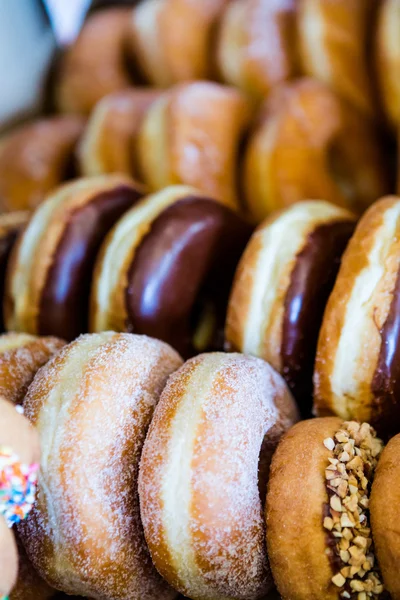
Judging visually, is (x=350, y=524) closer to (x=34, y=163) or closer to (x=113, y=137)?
(x=113, y=137)

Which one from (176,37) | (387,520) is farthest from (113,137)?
(387,520)

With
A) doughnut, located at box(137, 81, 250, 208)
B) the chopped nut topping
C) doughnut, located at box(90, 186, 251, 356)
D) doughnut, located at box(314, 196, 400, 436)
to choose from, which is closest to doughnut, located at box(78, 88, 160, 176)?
doughnut, located at box(137, 81, 250, 208)

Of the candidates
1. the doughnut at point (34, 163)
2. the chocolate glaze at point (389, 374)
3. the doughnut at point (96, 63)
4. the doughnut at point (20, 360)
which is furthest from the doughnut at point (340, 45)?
the doughnut at point (20, 360)

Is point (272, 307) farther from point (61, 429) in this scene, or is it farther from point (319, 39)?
point (319, 39)

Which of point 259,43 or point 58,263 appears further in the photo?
point 259,43

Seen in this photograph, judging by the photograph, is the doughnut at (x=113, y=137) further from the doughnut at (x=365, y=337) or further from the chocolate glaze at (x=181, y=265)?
the doughnut at (x=365, y=337)
